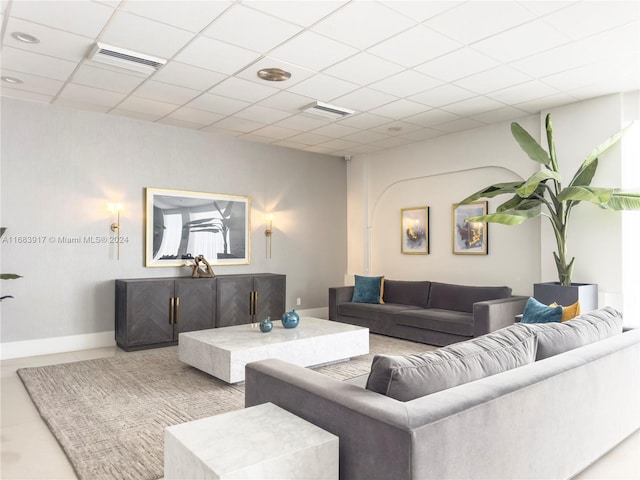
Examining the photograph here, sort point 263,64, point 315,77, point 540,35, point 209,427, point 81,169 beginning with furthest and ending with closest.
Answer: point 81,169 < point 315,77 < point 263,64 < point 540,35 < point 209,427

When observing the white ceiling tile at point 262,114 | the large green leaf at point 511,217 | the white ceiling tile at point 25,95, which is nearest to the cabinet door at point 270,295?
the white ceiling tile at point 262,114

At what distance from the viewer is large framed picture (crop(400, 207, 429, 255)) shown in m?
7.01

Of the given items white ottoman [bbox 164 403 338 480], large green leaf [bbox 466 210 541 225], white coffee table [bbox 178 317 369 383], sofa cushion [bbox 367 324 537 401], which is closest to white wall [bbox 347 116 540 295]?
large green leaf [bbox 466 210 541 225]

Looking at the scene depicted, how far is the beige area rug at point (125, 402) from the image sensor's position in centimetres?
269

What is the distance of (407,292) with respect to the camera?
6688 millimetres

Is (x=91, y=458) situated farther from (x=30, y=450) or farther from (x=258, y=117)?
(x=258, y=117)

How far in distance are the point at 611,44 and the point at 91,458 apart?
491 centimetres

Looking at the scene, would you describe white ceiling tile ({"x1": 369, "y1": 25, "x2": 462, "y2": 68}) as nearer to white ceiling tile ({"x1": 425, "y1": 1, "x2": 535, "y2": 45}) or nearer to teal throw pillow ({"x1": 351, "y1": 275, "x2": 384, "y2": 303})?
white ceiling tile ({"x1": 425, "y1": 1, "x2": 535, "y2": 45})

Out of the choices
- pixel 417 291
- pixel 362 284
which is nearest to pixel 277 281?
pixel 362 284

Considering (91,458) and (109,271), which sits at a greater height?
(109,271)

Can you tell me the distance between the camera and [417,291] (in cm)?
658

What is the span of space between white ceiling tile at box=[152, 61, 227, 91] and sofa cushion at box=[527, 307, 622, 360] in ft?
11.8

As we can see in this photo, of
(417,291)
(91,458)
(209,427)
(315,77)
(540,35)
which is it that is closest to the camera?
(209,427)

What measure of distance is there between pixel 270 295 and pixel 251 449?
4.94 m
